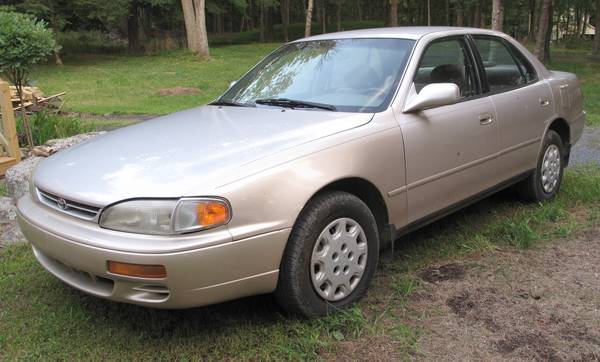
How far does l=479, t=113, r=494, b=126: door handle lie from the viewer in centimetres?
422

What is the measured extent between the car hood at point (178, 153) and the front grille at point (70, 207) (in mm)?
37

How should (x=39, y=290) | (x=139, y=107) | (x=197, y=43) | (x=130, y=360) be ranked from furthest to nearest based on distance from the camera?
1. (x=197, y=43)
2. (x=139, y=107)
3. (x=39, y=290)
4. (x=130, y=360)

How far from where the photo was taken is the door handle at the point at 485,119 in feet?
13.9

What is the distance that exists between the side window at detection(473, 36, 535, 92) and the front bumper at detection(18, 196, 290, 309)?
2544mm

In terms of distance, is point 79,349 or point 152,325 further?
point 152,325

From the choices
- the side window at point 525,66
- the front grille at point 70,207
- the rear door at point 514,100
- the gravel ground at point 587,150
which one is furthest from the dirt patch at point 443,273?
the gravel ground at point 587,150

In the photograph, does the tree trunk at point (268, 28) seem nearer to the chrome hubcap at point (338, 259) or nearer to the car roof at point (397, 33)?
the car roof at point (397, 33)

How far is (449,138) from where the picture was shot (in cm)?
392

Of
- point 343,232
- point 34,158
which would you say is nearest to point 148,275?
point 343,232

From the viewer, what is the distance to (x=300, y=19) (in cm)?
6081

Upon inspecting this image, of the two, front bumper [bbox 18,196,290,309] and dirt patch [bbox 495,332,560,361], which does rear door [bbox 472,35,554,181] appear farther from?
front bumper [bbox 18,196,290,309]

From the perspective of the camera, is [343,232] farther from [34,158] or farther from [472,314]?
[34,158]

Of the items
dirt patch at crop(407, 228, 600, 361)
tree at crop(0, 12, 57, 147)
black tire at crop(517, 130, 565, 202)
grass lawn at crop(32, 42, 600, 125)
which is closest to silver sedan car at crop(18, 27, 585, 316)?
black tire at crop(517, 130, 565, 202)

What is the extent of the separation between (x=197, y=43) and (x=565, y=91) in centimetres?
2416
